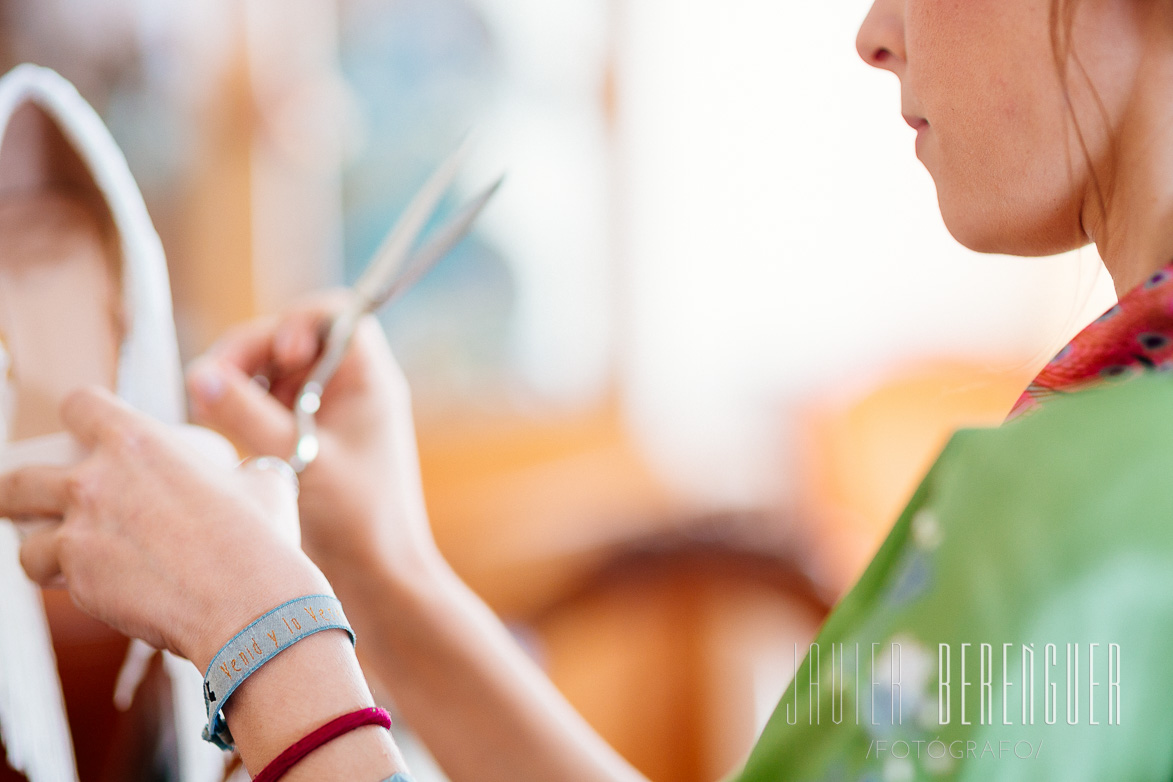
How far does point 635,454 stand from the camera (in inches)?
51.2

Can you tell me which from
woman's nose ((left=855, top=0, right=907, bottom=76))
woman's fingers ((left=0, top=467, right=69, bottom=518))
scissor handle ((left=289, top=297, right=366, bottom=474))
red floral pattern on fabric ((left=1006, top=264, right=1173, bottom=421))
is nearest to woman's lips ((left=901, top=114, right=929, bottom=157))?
woman's nose ((left=855, top=0, right=907, bottom=76))

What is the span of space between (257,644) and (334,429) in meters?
0.28

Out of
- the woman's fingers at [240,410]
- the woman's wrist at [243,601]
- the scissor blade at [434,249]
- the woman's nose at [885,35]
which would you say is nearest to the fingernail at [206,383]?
the woman's fingers at [240,410]

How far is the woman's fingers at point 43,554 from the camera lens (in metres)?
0.42

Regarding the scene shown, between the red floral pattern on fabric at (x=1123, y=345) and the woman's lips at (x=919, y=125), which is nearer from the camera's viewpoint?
the red floral pattern on fabric at (x=1123, y=345)

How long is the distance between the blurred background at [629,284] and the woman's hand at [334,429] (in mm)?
62

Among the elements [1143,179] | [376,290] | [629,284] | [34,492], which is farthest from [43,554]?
[629,284]

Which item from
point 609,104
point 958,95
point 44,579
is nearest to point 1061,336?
point 958,95

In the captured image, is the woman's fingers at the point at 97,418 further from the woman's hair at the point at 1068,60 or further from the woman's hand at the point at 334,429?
the woman's hair at the point at 1068,60

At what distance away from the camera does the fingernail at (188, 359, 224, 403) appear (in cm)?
57

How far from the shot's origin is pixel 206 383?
0.57 metres

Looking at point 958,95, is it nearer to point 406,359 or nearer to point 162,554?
point 162,554

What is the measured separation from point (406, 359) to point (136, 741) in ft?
1.29

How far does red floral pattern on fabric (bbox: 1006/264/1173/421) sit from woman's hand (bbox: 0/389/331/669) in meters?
0.30
